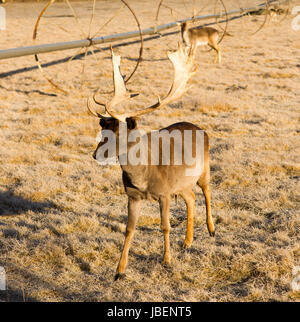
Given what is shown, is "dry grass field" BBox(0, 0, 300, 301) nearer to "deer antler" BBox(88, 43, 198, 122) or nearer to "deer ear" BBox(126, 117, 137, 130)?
"deer ear" BBox(126, 117, 137, 130)

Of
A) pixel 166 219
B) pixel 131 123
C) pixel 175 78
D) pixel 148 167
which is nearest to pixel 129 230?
pixel 166 219

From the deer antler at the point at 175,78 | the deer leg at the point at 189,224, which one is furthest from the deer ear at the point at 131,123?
the deer leg at the point at 189,224

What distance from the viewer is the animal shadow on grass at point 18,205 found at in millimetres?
6477

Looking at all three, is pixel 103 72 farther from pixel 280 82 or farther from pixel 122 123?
pixel 122 123

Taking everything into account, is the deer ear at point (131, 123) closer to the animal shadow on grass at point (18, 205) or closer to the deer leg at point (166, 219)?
the deer leg at point (166, 219)

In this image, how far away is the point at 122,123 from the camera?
4.12 meters

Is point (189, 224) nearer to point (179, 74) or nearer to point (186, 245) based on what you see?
point (186, 245)

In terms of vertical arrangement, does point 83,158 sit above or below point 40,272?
above

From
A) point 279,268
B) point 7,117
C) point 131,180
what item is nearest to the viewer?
point 131,180

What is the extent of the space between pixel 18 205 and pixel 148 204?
218 centimetres

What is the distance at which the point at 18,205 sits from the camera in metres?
6.68
